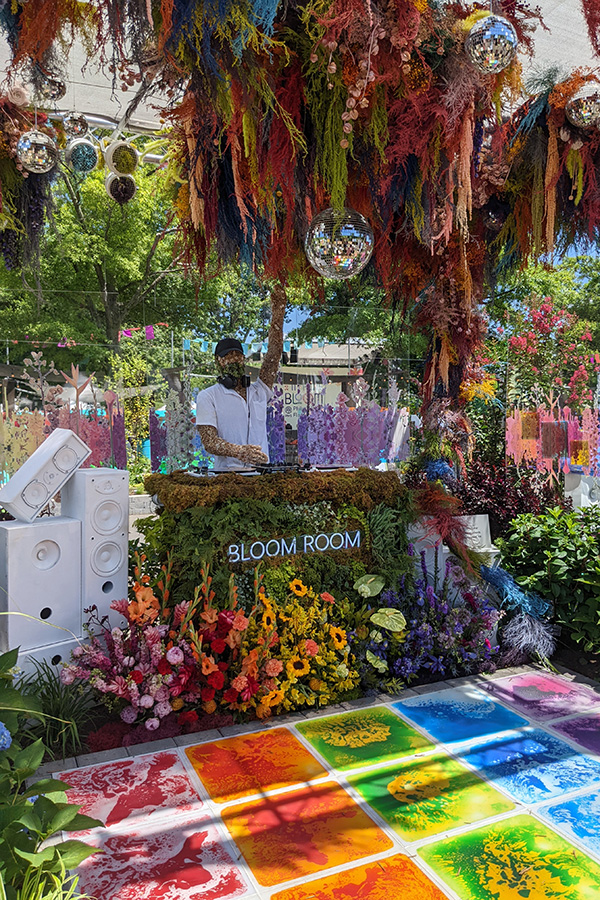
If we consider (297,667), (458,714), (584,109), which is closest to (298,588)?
(297,667)

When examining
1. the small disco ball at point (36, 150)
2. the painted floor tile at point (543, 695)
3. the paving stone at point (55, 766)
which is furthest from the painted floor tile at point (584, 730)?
the small disco ball at point (36, 150)

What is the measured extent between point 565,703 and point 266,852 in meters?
1.98

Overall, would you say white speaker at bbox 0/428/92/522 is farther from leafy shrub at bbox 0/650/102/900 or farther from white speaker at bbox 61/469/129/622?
leafy shrub at bbox 0/650/102/900

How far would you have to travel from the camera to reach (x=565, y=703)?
3.44m

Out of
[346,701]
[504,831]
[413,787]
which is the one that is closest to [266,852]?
[413,787]

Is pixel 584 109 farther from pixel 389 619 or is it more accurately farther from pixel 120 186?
→ pixel 120 186

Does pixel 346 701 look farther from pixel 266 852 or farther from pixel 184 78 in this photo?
pixel 184 78

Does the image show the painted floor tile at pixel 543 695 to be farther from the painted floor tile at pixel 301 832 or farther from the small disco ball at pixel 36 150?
the small disco ball at pixel 36 150

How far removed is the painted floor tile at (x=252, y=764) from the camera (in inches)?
105

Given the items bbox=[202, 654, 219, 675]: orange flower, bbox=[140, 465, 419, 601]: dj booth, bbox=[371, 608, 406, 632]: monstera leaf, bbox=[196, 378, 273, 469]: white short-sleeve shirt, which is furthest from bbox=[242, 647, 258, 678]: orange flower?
bbox=[196, 378, 273, 469]: white short-sleeve shirt

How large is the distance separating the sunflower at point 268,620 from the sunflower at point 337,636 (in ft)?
1.21

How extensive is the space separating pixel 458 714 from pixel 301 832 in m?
1.25

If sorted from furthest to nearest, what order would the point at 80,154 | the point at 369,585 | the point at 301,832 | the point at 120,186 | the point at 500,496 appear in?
the point at 120,186, the point at 80,154, the point at 500,496, the point at 369,585, the point at 301,832

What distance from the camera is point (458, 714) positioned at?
330cm
